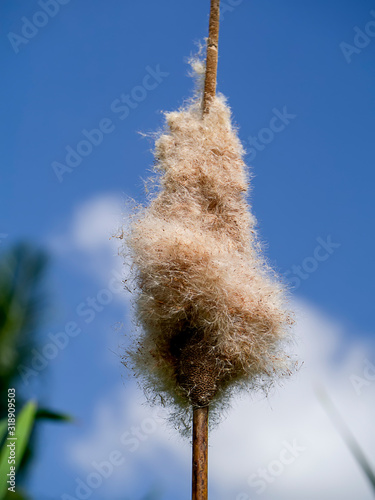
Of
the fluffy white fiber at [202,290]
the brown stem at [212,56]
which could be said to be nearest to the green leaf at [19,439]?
the fluffy white fiber at [202,290]

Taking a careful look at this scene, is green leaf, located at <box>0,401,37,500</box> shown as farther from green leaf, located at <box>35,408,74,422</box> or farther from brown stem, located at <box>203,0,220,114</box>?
brown stem, located at <box>203,0,220,114</box>

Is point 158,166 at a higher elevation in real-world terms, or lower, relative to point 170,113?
lower

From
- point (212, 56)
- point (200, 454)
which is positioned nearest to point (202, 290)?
point (200, 454)

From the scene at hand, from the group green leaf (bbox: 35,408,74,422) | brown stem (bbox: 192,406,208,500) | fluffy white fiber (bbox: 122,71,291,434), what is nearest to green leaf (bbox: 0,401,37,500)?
green leaf (bbox: 35,408,74,422)

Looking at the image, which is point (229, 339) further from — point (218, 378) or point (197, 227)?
point (197, 227)

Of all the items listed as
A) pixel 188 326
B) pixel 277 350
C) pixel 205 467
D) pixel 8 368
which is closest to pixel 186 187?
pixel 188 326
